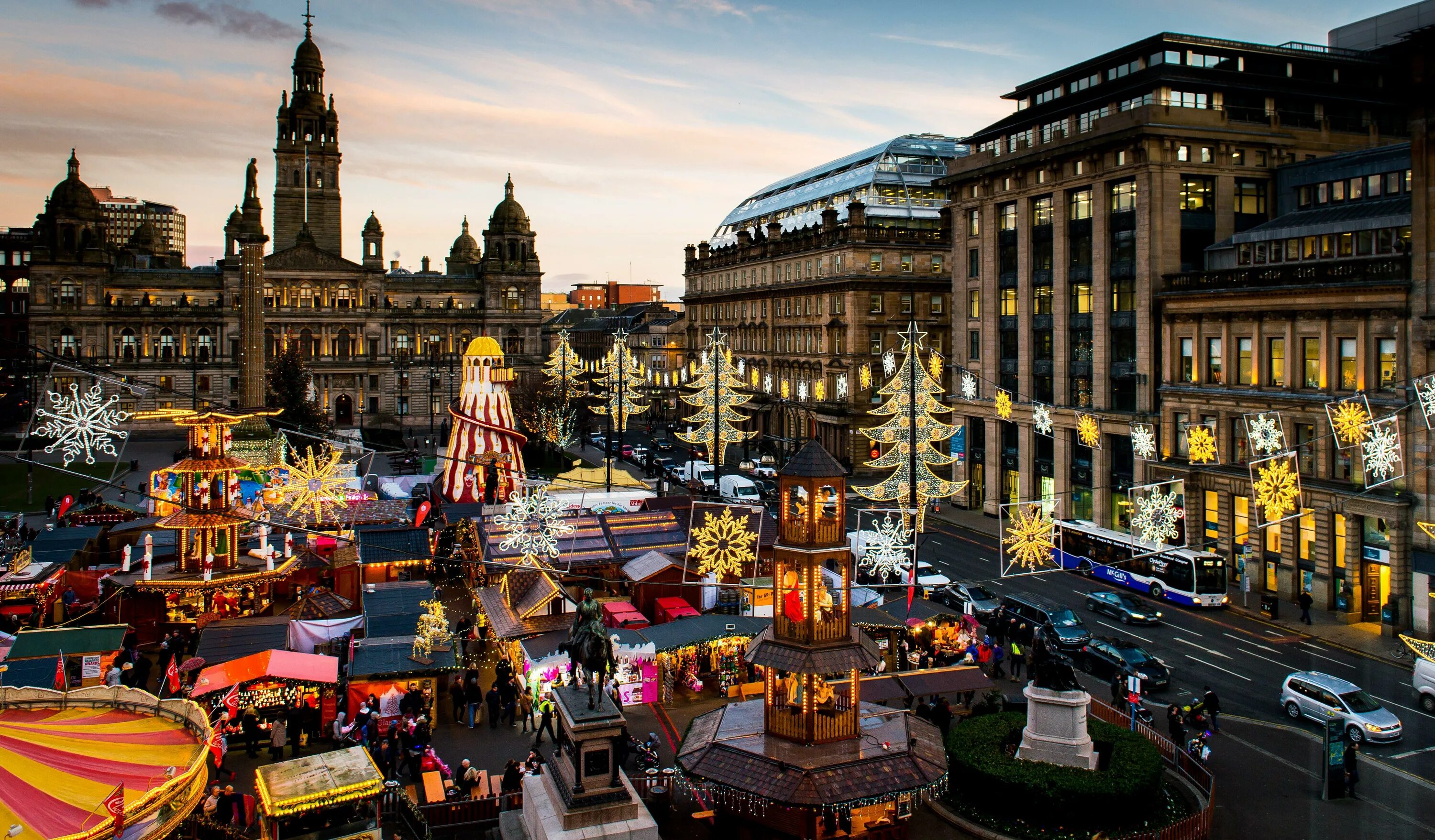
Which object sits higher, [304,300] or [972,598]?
[304,300]

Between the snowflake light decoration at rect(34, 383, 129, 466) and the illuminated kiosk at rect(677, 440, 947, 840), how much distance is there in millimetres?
15306

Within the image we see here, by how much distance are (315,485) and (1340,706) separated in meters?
38.9

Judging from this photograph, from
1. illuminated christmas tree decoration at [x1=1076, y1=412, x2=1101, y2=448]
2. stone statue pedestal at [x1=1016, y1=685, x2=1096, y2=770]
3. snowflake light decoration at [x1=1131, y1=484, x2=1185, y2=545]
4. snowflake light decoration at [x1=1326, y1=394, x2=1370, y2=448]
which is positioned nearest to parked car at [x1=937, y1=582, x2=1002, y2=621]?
snowflake light decoration at [x1=1131, y1=484, x2=1185, y2=545]

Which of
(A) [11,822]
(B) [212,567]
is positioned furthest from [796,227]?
(A) [11,822]

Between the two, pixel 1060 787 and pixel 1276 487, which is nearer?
pixel 1060 787

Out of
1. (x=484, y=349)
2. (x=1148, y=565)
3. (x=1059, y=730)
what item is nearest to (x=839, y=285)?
(x=484, y=349)

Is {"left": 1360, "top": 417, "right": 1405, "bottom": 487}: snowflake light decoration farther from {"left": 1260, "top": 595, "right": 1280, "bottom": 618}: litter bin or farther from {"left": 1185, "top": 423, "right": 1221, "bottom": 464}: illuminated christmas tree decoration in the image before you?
{"left": 1260, "top": 595, "right": 1280, "bottom": 618}: litter bin

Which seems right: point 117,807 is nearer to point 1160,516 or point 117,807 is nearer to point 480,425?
point 1160,516

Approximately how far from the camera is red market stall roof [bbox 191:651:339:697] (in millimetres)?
27891

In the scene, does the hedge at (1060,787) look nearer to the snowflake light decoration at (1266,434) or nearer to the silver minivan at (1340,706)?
the silver minivan at (1340,706)

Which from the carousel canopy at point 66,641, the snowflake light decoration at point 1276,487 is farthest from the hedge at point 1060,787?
the carousel canopy at point 66,641

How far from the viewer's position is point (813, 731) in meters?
23.0

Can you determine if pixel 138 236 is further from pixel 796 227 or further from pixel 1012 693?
pixel 1012 693

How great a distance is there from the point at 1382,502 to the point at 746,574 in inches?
943
